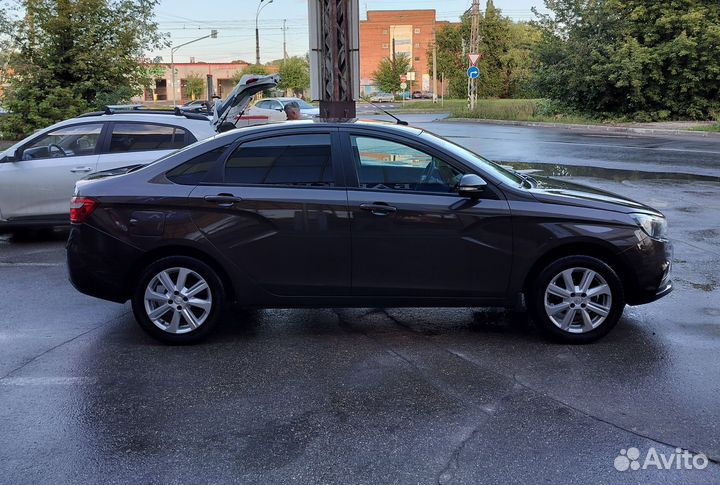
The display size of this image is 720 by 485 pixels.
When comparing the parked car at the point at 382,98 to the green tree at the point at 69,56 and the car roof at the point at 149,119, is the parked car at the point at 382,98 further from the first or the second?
the car roof at the point at 149,119

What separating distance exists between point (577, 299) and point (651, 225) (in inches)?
32.3

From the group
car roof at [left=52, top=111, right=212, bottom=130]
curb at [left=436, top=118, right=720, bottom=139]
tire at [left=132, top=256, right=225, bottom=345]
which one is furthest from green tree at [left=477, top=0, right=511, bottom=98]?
tire at [left=132, top=256, right=225, bottom=345]

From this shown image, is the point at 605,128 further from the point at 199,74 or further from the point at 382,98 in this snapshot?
the point at 199,74

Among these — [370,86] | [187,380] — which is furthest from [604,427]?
[370,86]

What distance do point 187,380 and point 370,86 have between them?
112247 mm

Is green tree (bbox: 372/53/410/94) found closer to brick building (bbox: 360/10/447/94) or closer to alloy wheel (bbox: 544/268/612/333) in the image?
brick building (bbox: 360/10/447/94)

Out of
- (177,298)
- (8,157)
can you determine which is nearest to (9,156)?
(8,157)

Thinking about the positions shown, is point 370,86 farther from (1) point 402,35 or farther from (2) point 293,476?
(2) point 293,476

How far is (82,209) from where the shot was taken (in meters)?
5.56

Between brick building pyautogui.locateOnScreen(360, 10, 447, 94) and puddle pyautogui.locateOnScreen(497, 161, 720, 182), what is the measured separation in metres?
116

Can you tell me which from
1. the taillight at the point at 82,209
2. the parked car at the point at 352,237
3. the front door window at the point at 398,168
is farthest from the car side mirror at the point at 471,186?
the taillight at the point at 82,209

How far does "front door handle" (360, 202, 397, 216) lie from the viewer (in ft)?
17.5

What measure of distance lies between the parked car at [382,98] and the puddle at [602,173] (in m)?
69.6

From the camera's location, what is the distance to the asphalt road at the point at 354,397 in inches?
145
